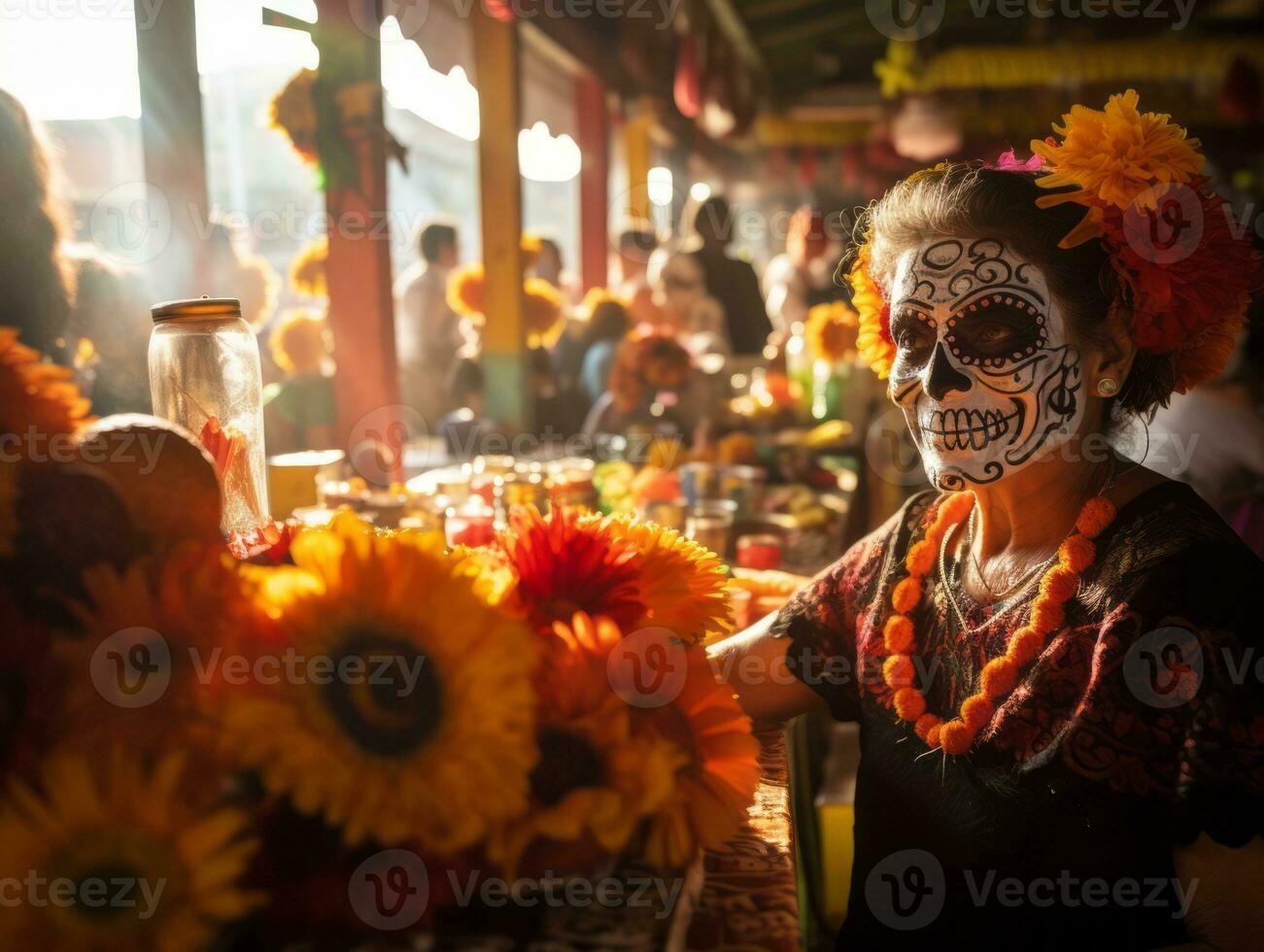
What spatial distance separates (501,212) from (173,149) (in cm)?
280

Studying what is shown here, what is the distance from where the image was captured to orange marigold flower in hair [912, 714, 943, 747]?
1.44 metres

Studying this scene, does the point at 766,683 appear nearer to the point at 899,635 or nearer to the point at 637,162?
the point at 899,635

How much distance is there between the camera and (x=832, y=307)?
6164 millimetres

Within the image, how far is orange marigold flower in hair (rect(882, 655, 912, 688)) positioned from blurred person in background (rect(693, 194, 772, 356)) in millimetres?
5044

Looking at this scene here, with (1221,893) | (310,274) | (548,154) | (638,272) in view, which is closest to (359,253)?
(310,274)

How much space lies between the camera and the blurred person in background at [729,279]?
20.7ft

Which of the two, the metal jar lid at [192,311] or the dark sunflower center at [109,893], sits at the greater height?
the metal jar lid at [192,311]

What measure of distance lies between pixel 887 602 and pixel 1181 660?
476 mm

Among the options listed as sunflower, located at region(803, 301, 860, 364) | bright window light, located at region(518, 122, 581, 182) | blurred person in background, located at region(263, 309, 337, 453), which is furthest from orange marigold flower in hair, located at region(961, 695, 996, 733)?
bright window light, located at region(518, 122, 581, 182)

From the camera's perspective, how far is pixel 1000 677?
1.37 m

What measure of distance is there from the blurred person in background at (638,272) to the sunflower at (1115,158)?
4.66m

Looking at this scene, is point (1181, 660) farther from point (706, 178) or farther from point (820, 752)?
point (706, 178)

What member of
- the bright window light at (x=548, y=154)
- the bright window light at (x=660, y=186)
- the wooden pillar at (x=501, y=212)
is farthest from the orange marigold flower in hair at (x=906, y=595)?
the bright window light at (x=660, y=186)

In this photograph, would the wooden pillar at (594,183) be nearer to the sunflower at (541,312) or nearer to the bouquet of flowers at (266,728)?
the sunflower at (541,312)
